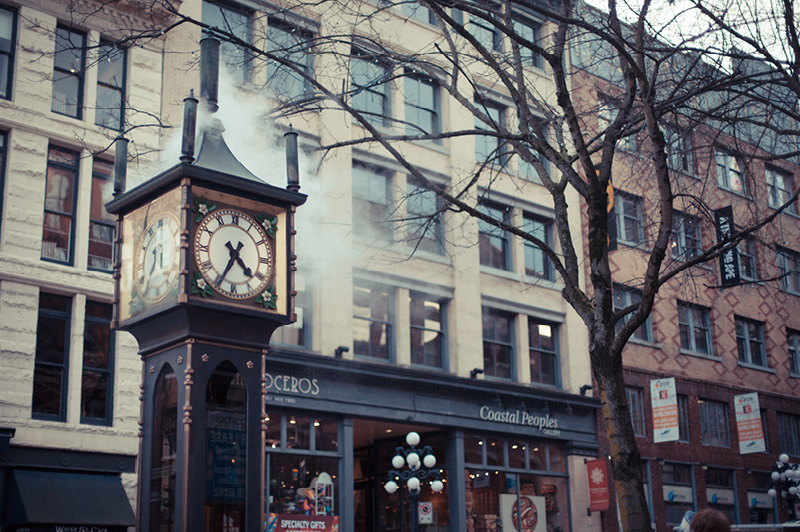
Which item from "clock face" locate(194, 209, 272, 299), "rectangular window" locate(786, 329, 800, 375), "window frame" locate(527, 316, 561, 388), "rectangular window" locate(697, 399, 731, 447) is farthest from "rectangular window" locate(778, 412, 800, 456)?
"clock face" locate(194, 209, 272, 299)

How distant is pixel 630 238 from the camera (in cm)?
3028

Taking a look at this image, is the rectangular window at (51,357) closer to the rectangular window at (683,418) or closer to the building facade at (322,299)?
the building facade at (322,299)

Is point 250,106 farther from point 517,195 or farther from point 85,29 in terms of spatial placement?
point 517,195

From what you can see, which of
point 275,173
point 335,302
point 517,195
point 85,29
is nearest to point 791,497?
point 517,195

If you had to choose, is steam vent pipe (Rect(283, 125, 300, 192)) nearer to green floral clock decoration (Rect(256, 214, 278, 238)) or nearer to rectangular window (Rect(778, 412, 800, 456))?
green floral clock decoration (Rect(256, 214, 278, 238))

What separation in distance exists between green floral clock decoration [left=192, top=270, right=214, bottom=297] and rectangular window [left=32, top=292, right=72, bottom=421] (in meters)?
10.3

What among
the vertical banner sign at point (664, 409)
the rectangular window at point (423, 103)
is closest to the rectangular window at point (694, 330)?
the vertical banner sign at point (664, 409)

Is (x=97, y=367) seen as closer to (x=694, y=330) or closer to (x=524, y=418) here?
(x=524, y=418)

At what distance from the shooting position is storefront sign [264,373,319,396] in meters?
20.0

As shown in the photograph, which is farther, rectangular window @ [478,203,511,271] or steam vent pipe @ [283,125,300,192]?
rectangular window @ [478,203,511,271]

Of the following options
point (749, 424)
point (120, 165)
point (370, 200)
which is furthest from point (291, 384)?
point (749, 424)

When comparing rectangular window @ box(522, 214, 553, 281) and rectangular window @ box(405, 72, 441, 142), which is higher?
rectangular window @ box(405, 72, 441, 142)

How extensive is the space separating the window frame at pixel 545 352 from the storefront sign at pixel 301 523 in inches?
307

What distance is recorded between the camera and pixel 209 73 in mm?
8719
